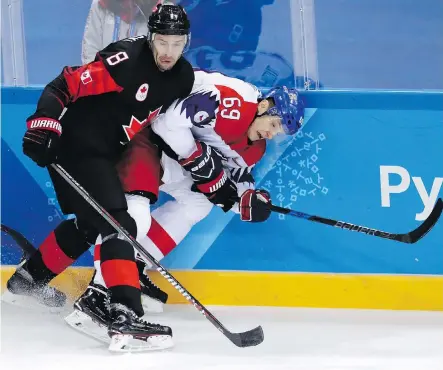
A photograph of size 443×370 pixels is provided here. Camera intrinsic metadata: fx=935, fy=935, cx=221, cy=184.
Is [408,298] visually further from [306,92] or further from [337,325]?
[306,92]

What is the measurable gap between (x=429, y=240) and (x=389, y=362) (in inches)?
29.9

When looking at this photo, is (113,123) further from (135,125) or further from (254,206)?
(254,206)

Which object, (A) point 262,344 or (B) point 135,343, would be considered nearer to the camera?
(B) point 135,343

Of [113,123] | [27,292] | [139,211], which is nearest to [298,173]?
[139,211]

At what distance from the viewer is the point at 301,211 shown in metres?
3.67

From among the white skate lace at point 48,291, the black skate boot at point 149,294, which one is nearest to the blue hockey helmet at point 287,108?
the black skate boot at point 149,294

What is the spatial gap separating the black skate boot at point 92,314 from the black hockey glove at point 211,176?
51cm

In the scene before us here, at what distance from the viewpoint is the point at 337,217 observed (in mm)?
3641

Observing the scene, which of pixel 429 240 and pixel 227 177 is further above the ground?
pixel 227 177

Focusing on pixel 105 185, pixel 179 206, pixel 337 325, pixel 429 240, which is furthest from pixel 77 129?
pixel 429 240

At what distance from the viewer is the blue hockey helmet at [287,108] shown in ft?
10.6

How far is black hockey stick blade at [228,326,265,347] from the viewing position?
120 inches

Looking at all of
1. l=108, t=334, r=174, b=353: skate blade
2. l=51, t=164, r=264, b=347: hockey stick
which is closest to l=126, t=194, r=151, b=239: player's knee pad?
l=51, t=164, r=264, b=347: hockey stick

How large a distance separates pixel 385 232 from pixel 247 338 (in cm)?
72
